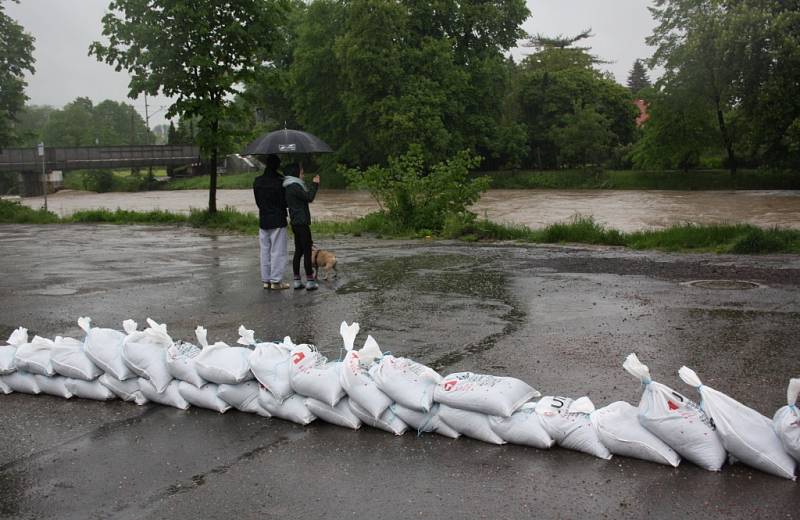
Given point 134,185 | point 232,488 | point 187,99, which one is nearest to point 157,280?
point 232,488

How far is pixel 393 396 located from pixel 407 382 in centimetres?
12

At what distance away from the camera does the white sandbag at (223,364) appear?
5.49 metres

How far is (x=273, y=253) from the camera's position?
35.1 feet

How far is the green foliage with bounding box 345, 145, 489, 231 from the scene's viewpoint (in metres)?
18.6

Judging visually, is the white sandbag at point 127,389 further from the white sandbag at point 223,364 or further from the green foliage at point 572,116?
the green foliage at point 572,116

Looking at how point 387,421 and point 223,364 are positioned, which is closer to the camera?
point 387,421

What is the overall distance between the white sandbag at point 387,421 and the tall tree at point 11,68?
28178 millimetres

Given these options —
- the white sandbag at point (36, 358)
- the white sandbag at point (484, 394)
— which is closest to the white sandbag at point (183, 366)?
the white sandbag at point (36, 358)

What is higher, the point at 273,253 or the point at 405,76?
the point at 405,76

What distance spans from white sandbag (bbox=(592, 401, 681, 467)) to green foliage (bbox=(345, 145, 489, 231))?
14.1m

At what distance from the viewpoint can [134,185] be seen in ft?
237

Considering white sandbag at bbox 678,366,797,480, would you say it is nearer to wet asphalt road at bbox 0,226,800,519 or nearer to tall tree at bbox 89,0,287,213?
wet asphalt road at bbox 0,226,800,519

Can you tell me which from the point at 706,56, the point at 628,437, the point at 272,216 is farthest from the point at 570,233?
the point at 706,56

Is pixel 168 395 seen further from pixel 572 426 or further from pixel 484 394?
pixel 572 426
